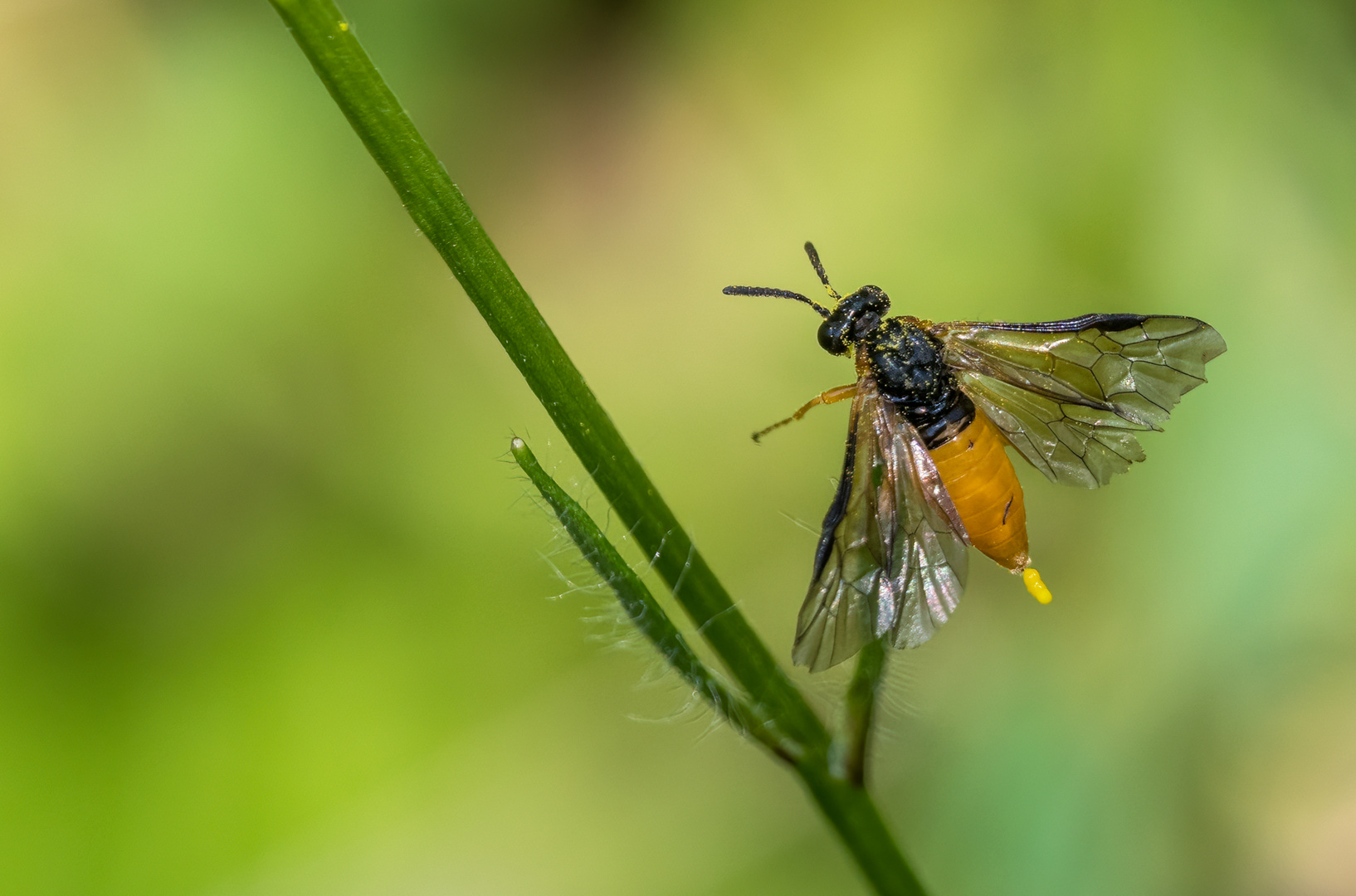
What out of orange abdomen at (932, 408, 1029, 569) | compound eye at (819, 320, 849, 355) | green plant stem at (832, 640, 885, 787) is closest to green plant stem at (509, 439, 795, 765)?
green plant stem at (832, 640, 885, 787)

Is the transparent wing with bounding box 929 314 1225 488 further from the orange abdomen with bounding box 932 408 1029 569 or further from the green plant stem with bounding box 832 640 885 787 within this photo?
the green plant stem with bounding box 832 640 885 787

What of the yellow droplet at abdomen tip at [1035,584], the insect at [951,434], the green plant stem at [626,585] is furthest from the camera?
the yellow droplet at abdomen tip at [1035,584]

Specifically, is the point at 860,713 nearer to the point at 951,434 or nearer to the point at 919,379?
the point at 951,434

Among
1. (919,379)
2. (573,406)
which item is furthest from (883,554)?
(573,406)

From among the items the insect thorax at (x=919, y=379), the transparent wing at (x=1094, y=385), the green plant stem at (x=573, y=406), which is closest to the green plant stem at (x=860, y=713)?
the green plant stem at (x=573, y=406)

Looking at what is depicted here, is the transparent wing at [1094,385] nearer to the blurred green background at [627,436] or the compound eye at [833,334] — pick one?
the compound eye at [833,334]

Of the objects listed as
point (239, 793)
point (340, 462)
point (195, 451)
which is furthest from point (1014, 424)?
point (195, 451)
